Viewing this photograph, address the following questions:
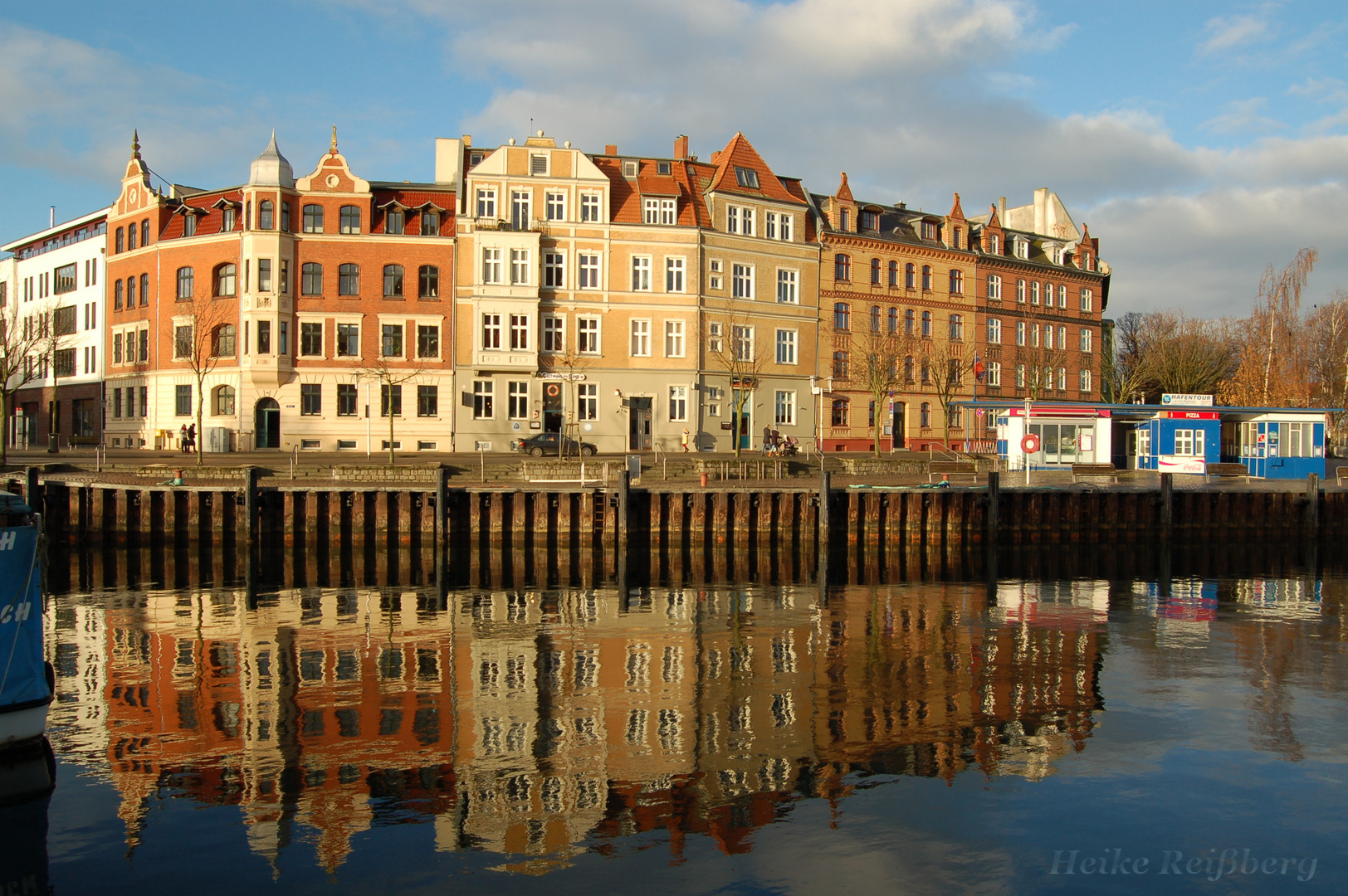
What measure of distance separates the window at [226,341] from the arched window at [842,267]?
33.0 meters

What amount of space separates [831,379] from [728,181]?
1259cm

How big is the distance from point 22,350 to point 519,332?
26.8 metres

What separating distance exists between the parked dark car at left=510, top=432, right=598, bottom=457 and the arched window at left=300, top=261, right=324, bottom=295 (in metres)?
13.2

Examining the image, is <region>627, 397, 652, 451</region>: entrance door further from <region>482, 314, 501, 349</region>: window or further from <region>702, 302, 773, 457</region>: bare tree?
<region>482, 314, 501, 349</region>: window

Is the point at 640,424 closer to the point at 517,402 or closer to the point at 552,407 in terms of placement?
the point at 552,407

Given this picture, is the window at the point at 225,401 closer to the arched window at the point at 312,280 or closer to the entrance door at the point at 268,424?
the entrance door at the point at 268,424

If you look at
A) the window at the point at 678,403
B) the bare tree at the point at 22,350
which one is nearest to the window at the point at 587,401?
the window at the point at 678,403

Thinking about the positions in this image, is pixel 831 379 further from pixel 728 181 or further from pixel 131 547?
pixel 131 547

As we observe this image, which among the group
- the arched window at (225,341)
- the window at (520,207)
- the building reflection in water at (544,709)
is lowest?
the building reflection in water at (544,709)

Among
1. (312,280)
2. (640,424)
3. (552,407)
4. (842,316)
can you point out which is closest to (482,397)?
(552,407)

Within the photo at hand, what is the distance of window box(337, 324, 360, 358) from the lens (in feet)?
161

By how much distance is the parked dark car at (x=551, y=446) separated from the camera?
45812mm

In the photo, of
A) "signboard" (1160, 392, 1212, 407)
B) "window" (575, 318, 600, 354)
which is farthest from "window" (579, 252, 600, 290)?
"signboard" (1160, 392, 1212, 407)

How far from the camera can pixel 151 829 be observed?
9258 millimetres
